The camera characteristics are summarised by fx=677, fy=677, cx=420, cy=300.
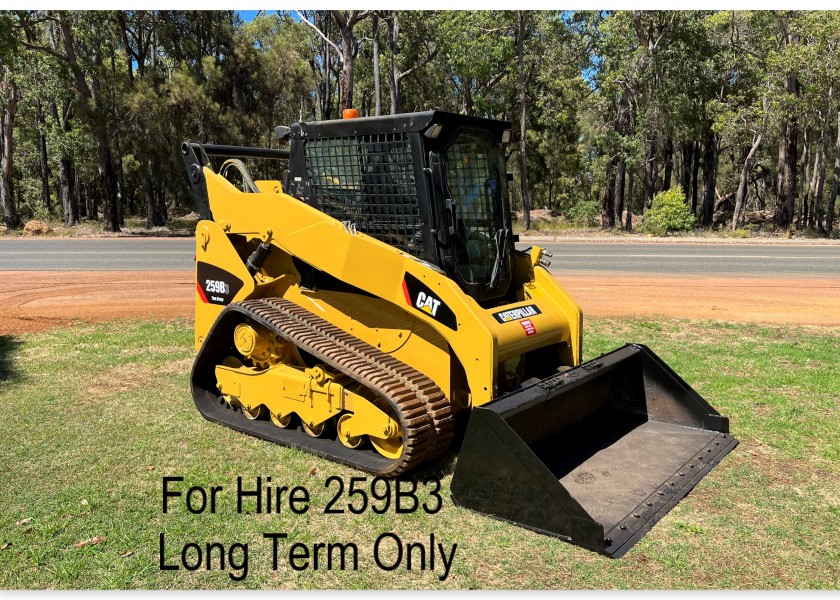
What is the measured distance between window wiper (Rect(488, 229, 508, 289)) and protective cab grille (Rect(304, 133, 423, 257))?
0.67m

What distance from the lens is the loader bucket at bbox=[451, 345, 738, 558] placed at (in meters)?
3.88

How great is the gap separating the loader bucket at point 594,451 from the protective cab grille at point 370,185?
56.7 inches

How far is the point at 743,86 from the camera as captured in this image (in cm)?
3083

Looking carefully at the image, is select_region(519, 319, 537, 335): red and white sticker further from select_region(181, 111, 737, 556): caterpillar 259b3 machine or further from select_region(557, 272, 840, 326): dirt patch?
select_region(557, 272, 840, 326): dirt patch

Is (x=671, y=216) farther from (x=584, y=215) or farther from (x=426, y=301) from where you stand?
(x=426, y=301)

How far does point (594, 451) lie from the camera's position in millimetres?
5020

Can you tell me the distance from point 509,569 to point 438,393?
4.63ft

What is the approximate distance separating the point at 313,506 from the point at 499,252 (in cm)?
229

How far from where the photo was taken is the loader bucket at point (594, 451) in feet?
12.7

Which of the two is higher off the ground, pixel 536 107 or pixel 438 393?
pixel 536 107

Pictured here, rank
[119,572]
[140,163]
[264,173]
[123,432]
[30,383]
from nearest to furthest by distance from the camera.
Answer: [119,572]
[123,432]
[30,383]
[140,163]
[264,173]

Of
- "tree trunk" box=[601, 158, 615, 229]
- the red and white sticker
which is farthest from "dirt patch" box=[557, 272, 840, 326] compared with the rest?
"tree trunk" box=[601, 158, 615, 229]

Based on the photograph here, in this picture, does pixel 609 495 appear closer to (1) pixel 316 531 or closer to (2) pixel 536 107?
(1) pixel 316 531

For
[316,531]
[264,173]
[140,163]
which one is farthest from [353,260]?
[264,173]
